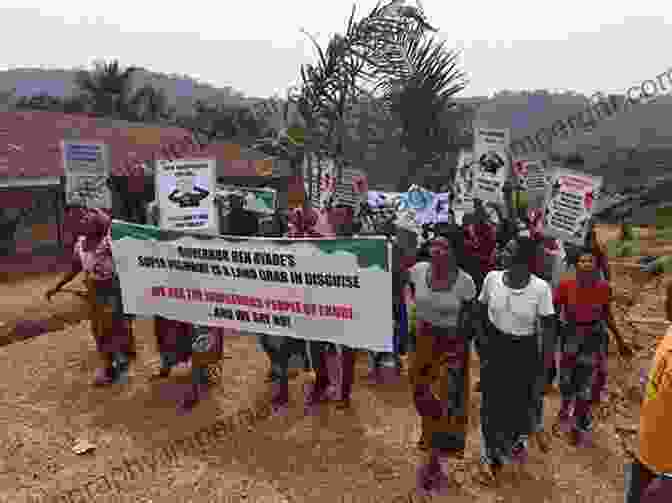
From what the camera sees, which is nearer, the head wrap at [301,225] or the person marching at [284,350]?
the person marching at [284,350]

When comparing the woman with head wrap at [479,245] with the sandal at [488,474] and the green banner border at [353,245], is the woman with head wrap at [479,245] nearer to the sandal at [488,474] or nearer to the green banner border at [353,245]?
the green banner border at [353,245]

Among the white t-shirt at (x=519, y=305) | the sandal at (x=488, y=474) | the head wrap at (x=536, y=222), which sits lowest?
the sandal at (x=488, y=474)

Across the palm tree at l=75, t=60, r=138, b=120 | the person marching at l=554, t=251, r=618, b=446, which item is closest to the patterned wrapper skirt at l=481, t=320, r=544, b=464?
the person marching at l=554, t=251, r=618, b=446

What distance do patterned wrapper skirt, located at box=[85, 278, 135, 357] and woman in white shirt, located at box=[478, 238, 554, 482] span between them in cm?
331

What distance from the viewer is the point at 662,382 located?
7.19 ft

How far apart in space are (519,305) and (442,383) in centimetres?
71

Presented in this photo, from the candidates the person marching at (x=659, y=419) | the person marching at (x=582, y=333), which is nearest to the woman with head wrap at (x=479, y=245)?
the person marching at (x=582, y=333)

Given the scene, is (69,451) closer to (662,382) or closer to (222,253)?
(222,253)

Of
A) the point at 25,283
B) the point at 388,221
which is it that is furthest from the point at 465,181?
the point at 25,283

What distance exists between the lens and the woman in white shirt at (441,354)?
3725 mm

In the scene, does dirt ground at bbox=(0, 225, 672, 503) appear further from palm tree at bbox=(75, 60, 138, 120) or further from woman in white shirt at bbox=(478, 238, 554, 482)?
palm tree at bbox=(75, 60, 138, 120)

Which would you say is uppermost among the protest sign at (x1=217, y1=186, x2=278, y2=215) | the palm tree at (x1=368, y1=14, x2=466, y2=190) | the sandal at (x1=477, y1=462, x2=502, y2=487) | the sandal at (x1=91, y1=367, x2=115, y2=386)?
the palm tree at (x1=368, y1=14, x2=466, y2=190)

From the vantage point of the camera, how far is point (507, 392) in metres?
3.88

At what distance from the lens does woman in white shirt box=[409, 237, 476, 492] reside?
3.72 metres
